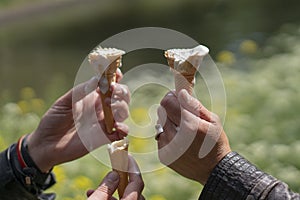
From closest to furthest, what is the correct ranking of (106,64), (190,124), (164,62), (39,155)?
1. (190,124)
2. (106,64)
3. (39,155)
4. (164,62)

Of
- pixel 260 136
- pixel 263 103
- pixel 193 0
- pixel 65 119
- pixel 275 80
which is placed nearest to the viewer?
pixel 65 119

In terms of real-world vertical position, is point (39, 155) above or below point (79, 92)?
below

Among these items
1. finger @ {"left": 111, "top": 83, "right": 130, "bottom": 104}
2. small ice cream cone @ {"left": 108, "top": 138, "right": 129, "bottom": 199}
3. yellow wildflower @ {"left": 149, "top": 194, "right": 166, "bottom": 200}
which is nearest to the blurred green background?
yellow wildflower @ {"left": 149, "top": 194, "right": 166, "bottom": 200}

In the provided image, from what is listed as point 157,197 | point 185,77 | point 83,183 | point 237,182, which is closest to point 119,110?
point 185,77

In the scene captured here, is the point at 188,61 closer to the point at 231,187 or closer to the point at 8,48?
the point at 231,187

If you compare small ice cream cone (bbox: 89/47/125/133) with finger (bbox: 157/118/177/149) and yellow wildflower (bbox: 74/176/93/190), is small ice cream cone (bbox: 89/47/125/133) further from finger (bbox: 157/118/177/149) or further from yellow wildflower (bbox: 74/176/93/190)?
yellow wildflower (bbox: 74/176/93/190)

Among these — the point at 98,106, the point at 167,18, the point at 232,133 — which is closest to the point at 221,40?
the point at 167,18

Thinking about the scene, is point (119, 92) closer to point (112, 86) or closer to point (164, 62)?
point (112, 86)
